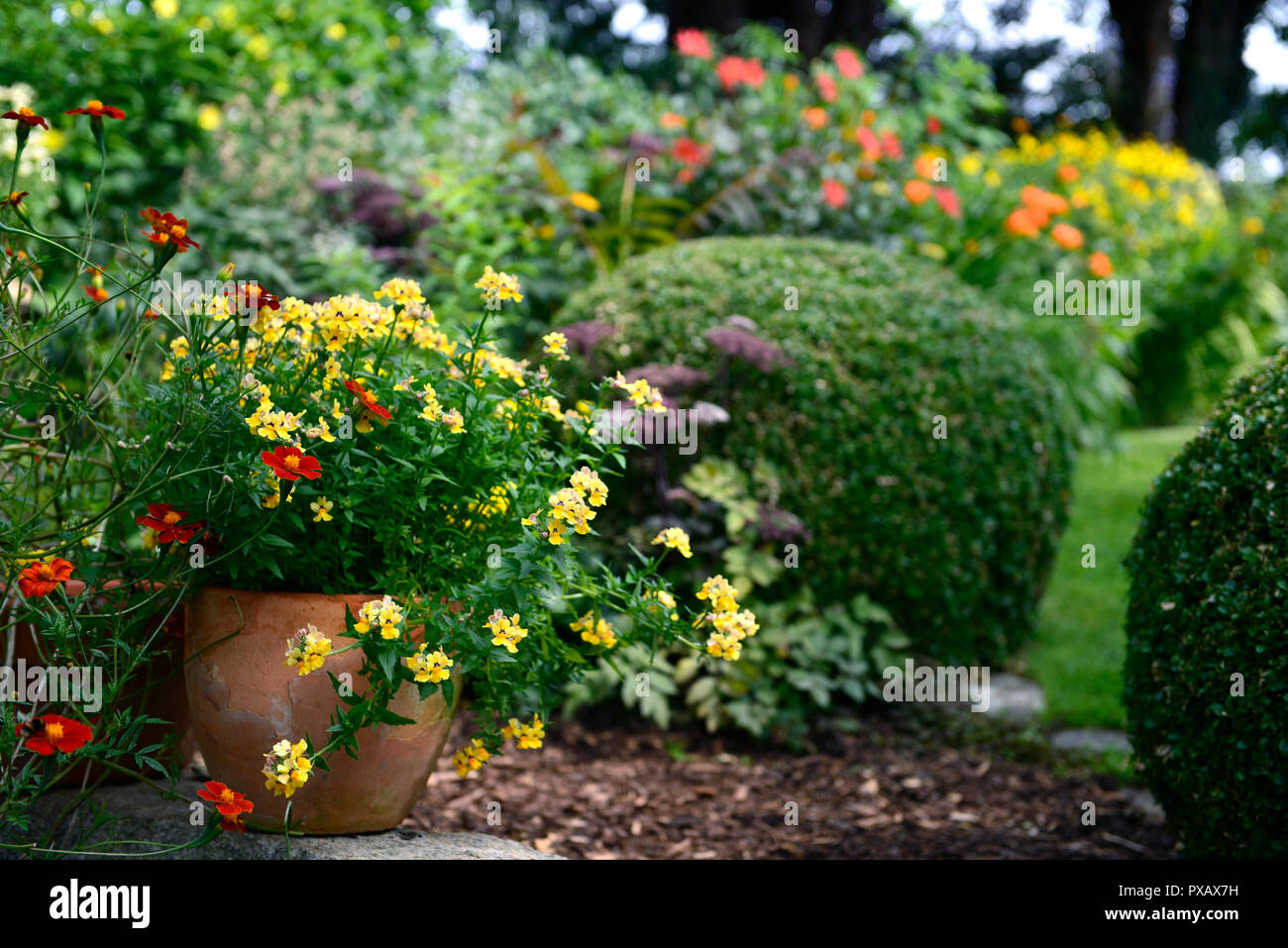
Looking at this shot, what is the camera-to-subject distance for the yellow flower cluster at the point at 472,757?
2135 mm

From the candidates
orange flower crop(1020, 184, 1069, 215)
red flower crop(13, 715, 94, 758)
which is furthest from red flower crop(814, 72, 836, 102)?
red flower crop(13, 715, 94, 758)

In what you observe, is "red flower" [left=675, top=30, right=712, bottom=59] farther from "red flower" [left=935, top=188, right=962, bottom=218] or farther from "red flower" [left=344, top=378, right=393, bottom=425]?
"red flower" [left=344, top=378, right=393, bottom=425]

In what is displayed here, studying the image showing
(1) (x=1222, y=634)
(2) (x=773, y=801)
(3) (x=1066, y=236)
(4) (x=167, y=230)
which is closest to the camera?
(4) (x=167, y=230)

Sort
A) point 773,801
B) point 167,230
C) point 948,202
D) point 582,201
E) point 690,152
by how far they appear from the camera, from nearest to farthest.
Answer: point 167,230 → point 773,801 → point 582,201 → point 690,152 → point 948,202

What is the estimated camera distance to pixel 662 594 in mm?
2023

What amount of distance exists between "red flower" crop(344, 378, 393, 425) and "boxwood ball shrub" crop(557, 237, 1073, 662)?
1712mm

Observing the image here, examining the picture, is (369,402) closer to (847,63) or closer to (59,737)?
(59,737)

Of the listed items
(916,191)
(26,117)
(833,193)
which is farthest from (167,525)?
(916,191)

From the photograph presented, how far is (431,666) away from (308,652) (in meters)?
0.21

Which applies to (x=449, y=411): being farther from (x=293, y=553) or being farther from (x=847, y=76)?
(x=847, y=76)

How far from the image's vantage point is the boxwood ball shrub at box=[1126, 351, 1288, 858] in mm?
2172

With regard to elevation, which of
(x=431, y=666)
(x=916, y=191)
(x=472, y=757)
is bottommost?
(x=472, y=757)

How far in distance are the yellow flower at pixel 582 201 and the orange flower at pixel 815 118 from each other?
144 centimetres

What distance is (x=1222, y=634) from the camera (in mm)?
2260
